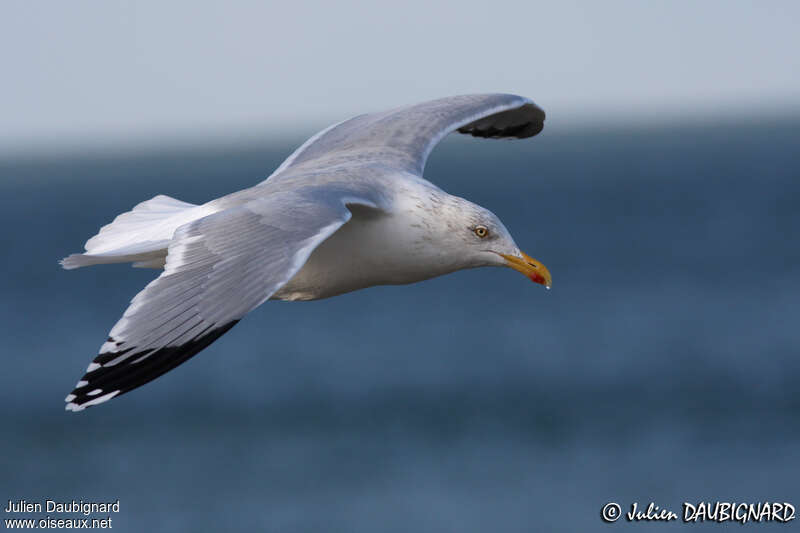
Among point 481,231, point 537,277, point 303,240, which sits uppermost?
point 303,240

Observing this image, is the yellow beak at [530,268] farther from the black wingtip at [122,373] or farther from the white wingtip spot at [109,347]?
the white wingtip spot at [109,347]

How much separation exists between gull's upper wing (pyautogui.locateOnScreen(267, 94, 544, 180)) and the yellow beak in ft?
3.90

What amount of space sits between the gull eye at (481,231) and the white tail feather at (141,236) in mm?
1551

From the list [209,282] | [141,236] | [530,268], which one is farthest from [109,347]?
[530,268]

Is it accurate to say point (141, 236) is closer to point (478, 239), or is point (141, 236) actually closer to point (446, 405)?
point (478, 239)

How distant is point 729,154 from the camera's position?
112750mm

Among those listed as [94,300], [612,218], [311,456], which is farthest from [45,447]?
[612,218]

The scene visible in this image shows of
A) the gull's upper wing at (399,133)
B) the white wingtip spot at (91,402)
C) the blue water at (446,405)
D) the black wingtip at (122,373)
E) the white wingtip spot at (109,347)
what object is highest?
the gull's upper wing at (399,133)

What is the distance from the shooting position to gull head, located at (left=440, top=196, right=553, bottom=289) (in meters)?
7.17

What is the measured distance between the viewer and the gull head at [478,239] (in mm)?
7168

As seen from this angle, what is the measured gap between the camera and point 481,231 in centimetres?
718

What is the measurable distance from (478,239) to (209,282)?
192 cm

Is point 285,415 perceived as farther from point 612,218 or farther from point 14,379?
point 612,218

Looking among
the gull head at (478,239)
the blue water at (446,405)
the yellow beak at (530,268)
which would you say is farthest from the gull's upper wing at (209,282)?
the blue water at (446,405)
